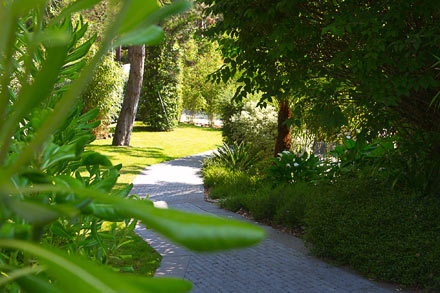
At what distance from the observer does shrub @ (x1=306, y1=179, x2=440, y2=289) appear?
436cm

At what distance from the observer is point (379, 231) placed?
4.83 m

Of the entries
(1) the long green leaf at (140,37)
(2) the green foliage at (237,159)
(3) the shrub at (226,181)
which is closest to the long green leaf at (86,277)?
(1) the long green leaf at (140,37)

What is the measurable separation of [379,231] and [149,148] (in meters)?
12.0

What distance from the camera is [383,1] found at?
4.50 metres

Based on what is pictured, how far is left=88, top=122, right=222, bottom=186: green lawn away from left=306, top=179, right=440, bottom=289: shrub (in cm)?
583

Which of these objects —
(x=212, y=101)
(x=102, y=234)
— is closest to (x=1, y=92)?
(x=102, y=234)

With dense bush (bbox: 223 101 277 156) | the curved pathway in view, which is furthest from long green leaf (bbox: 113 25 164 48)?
dense bush (bbox: 223 101 277 156)

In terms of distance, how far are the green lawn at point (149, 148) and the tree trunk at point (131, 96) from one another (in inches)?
20.3

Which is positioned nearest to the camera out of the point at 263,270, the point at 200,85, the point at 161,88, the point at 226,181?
the point at 263,270

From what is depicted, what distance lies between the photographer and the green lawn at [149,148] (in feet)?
40.3

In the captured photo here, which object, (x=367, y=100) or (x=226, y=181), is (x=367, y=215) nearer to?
(x=367, y=100)

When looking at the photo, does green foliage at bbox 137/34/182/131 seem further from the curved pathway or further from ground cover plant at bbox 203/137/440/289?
the curved pathway

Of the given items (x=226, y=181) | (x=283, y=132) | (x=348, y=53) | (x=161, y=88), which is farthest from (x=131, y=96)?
(x=348, y=53)

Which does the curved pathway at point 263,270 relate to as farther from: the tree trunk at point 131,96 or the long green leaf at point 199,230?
the tree trunk at point 131,96
